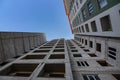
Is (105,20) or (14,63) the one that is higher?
(105,20)

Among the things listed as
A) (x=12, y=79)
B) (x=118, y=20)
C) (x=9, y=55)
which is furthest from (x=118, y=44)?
(x=9, y=55)

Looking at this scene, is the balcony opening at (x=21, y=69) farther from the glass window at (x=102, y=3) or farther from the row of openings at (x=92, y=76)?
the glass window at (x=102, y=3)

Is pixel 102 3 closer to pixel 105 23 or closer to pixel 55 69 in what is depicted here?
pixel 105 23

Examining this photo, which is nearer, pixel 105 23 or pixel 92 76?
pixel 92 76

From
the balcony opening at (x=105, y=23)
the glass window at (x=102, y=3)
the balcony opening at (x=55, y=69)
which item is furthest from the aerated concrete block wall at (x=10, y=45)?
the glass window at (x=102, y=3)

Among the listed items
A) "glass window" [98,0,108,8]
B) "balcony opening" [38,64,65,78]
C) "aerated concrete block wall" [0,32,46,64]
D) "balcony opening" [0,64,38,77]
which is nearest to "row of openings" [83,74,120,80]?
"balcony opening" [38,64,65,78]

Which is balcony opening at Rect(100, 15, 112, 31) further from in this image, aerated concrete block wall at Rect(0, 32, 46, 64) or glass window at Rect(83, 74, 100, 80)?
aerated concrete block wall at Rect(0, 32, 46, 64)

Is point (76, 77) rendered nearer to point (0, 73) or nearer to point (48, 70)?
point (48, 70)

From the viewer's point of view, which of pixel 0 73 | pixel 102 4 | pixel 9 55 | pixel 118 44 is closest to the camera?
pixel 0 73

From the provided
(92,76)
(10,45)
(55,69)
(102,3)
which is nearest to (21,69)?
(55,69)

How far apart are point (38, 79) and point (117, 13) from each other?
33.2ft

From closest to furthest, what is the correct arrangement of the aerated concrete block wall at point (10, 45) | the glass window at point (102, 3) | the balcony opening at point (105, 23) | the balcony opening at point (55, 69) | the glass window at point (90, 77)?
the glass window at point (90, 77) → the balcony opening at point (55, 69) → the glass window at point (102, 3) → the aerated concrete block wall at point (10, 45) → the balcony opening at point (105, 23)

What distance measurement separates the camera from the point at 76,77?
11.2m

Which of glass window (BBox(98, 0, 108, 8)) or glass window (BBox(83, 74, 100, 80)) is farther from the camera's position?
glass window (BBox(98, 0, 108, 8))
